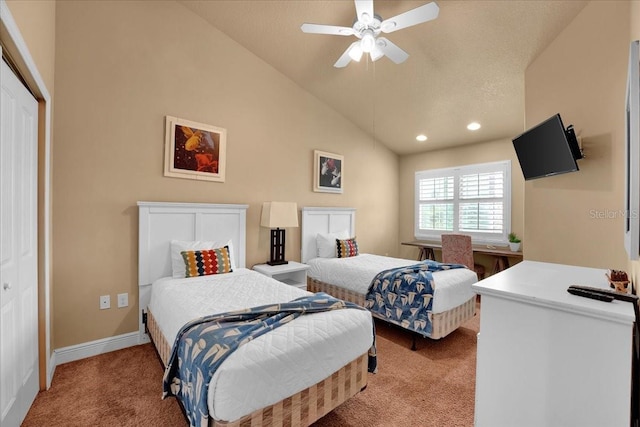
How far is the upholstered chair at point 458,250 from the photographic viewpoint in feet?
12.8

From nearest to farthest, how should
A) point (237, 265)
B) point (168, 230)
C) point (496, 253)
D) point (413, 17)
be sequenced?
point (413, 17) < point (168, 230) < point (237, 265) < point (496, 253)

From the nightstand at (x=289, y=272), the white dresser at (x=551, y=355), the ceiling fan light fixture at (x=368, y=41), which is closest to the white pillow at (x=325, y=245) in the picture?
the nightstand at (x=289, y=272)

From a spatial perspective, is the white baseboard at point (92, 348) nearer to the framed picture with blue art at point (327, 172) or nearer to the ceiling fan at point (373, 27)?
the framed picture with blue art at point (327, 172)

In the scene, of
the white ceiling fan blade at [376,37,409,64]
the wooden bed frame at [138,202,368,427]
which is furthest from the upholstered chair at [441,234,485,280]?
the wooden bed frame at [138,202,368,427]

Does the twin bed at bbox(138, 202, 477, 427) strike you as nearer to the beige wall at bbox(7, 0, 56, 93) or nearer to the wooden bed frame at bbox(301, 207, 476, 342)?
the wooden bed frame at bbox(301, 207, 476, 342)

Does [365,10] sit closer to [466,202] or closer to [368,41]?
[368,41]

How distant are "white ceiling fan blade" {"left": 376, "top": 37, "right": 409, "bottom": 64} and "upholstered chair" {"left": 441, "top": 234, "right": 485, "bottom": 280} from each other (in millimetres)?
2513

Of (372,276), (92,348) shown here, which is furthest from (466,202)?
(92,348)

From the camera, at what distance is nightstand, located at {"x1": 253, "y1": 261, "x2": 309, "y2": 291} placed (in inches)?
133

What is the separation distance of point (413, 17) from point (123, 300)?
339cm

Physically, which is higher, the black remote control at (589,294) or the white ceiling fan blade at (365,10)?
the white ceiling fan blade at (365,10)

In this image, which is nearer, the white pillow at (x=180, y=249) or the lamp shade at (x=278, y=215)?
the white pillow at (x=180, y=249)

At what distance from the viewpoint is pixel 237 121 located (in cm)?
349

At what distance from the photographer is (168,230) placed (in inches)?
115
